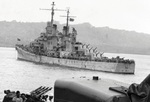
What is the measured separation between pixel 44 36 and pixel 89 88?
281 feet

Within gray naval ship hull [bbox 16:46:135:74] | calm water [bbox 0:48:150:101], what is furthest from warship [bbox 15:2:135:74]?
calm water [bbox 0:48:150:101]

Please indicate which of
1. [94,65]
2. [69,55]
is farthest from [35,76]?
[69,55]

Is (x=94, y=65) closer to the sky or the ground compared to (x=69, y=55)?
closer to the ground

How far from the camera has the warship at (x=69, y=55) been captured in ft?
251

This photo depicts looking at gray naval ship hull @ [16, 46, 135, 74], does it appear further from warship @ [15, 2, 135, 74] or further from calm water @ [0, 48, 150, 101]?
calm water @ [0, 48, 150, 101]

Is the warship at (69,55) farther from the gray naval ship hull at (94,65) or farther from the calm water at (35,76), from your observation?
the calm water at (35,76)

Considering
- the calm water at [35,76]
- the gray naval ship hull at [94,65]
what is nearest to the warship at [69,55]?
the gray naval ship hull at [94,65]

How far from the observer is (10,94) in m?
10.3

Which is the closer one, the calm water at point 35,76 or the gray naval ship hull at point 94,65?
the calm water at point 35,76

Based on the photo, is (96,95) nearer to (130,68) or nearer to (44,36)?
(130,68)

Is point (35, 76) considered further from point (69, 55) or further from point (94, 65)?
point (69, 55)

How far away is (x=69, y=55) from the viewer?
85938 mm

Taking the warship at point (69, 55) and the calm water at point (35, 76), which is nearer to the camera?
the calm water at point (35, 76)

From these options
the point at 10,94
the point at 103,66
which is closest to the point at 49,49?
the point at 103,66
